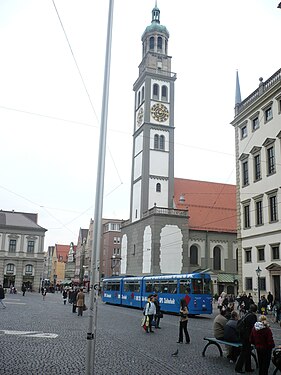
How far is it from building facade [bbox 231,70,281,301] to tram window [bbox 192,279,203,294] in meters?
5.19

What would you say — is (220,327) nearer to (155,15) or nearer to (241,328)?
(241,328)

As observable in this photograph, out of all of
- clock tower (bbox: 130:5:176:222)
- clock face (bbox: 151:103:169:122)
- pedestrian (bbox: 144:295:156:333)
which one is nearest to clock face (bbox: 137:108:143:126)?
clock tower (bbox: 130:5:176:222)

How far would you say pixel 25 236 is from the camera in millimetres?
82250

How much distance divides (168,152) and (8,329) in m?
43.7

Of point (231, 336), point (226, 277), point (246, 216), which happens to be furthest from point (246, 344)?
point (226, 277)

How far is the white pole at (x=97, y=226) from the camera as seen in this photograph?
291 inches

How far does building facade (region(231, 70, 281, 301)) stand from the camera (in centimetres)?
3356

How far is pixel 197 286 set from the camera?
102 ft

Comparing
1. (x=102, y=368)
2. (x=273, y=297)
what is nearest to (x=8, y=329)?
(x=102, y=368)

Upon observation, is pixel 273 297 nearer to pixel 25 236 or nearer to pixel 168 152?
pixel 168 152

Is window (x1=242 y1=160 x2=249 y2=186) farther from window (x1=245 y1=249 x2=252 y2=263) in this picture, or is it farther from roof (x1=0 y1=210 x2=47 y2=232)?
roof (x1=0 y1=210 x2=47 y2=232)

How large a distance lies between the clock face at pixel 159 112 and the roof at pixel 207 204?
942cm

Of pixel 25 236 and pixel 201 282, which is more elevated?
pixel 25 236

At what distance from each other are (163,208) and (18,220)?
136 feet
